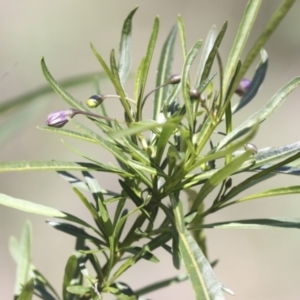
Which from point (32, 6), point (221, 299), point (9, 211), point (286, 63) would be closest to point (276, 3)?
point (286, 63)

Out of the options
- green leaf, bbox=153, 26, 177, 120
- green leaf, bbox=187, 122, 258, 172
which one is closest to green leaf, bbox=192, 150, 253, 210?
green leaf, bbox=187, 122, 258, 172

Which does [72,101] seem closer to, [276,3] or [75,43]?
[75,43]

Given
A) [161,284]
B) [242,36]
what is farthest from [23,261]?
[242,36]

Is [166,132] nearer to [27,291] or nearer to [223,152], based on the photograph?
[223,152]

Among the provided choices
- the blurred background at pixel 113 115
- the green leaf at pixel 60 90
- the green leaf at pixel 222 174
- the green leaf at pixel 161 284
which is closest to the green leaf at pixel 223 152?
the green leaf at pixel 222 174

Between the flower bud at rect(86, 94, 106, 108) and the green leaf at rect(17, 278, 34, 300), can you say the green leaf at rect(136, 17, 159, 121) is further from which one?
the green leaf at rect(17, 278, 34, 300)

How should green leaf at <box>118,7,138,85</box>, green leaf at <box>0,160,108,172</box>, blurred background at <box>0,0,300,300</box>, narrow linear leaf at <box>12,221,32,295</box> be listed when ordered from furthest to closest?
blurred background at <box>0,0,300,300</box> → narrow linear leaf at <box>12,221,32,295</box> → green leaf at <box>118,7,138,85</box> → green leaf at <box>0,160,108,172</box>

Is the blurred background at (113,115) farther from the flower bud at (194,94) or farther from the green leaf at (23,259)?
the flower bud at (194,94)
